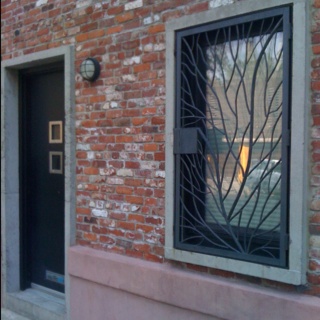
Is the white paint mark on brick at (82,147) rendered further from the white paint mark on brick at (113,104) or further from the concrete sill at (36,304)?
the concrete sill at (36,304)

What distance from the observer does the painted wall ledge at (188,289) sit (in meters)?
3.40

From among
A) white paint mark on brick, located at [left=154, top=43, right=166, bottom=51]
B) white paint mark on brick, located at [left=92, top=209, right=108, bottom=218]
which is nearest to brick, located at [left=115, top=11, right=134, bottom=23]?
white paint mark on brick, located at [left=154, top=43, right=166, bottom=51]

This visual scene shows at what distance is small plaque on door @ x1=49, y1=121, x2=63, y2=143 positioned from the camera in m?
5.49

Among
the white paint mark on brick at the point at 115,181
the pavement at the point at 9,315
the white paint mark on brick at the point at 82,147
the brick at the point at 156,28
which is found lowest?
the pavement at the point at 9,315

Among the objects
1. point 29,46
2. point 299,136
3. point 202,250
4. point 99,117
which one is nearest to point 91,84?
point 99,117

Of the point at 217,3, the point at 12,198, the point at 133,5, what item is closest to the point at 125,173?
the point at 133,5

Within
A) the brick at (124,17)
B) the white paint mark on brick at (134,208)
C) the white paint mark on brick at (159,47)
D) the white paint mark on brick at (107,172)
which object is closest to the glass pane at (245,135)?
the white paint mark on brick at (159,47)

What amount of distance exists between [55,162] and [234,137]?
2.35 m

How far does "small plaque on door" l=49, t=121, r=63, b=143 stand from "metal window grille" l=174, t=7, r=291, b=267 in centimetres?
183

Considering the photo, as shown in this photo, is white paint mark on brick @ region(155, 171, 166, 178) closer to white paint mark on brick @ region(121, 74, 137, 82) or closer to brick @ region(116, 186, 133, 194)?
brick @ region(116, 186, 133, 194)

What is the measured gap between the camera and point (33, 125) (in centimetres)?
586

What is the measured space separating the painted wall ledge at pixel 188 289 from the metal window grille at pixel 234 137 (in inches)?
8.4

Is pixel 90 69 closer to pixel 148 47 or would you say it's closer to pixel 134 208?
pixel 148 47

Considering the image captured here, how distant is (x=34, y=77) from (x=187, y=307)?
10.3 ft
